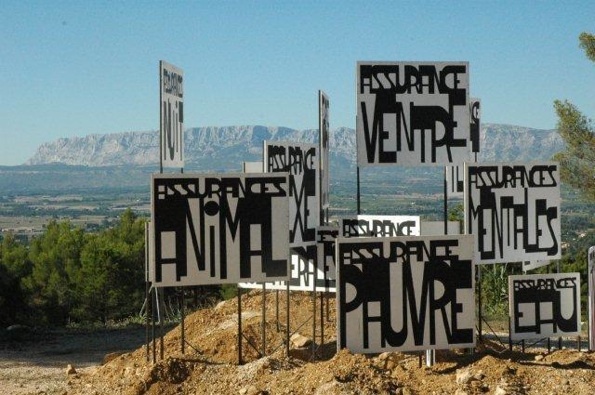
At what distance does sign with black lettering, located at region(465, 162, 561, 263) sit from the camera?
11.4 metres

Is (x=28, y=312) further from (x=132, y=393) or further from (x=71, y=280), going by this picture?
(x=132, y=393)

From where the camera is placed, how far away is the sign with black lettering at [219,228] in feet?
32.7

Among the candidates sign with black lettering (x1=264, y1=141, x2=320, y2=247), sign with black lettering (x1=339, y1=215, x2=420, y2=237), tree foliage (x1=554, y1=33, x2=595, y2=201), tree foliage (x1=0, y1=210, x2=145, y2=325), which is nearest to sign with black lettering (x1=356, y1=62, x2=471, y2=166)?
sign with black lettering (x1=264, y1=141, x2=320, y2=247)

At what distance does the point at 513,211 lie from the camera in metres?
11.7

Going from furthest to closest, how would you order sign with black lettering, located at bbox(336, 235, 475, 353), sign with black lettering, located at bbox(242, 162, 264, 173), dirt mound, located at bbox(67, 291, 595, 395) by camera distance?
1. sign with black lettering, located at bbox(242, 162, 264, 173)
2. sign with black lettering, located at bbox(336, 235, 475, 353)
3. dirt mound, located at bbox(67, 291, 595, 395)

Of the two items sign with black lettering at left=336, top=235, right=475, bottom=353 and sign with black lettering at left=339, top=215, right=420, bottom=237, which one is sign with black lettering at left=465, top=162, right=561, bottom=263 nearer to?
sign with black lettering at left=336, top=235, right=475, bottom=353

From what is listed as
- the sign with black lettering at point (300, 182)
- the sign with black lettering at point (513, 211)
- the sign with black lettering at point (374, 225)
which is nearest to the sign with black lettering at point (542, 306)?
the sign with black lettering at point (513, 211)

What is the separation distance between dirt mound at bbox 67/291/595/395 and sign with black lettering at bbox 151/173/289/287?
1.05 m

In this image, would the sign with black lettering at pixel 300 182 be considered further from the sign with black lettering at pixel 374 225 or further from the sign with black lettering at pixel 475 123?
the sign with black lettering at pixel 475 123

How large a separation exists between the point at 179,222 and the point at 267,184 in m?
0.98

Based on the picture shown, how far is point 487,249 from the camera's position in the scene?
11508 millimetres

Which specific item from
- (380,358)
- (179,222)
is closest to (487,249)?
(380,358)

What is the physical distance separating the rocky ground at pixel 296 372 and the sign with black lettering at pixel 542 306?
0.38m

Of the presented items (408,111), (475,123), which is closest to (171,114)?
(408,111)
